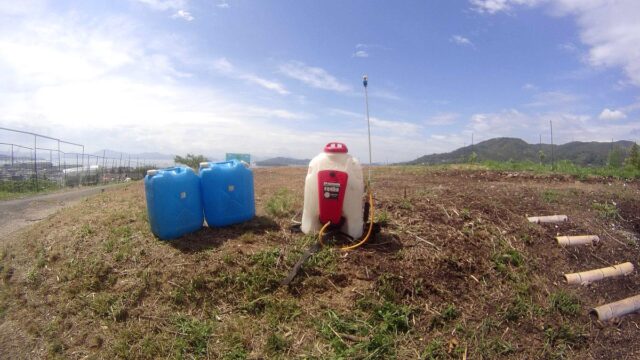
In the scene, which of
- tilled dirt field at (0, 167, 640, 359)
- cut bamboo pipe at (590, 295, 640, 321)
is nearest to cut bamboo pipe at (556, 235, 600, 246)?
tilled dirt field at (0, 167, 640, 359)

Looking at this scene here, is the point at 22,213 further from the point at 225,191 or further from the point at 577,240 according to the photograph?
the point at 577,240

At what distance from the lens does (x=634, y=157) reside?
16.2 metres

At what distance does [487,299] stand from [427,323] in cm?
74

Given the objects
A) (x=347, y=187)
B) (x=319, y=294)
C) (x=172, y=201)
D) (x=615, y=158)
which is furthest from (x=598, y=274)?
(x=615, y=158)

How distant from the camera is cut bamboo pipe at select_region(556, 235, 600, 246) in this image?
14.2 feet

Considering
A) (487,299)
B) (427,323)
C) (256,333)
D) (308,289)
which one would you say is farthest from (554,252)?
(256,333)

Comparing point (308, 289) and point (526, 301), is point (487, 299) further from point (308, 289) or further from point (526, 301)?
point (308, 289)

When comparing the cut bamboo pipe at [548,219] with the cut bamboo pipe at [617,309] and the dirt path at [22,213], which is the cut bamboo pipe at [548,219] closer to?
the cut bamboo pipe at [617,309]

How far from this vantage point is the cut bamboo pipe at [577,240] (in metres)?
4.32

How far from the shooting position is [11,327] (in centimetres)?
329

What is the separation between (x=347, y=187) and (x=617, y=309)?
2.89 meters

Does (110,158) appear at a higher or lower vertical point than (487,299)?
higher

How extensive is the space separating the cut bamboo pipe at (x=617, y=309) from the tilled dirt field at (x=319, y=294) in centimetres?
7

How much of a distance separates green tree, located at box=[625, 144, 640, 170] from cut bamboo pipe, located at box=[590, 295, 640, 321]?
1538 cm
